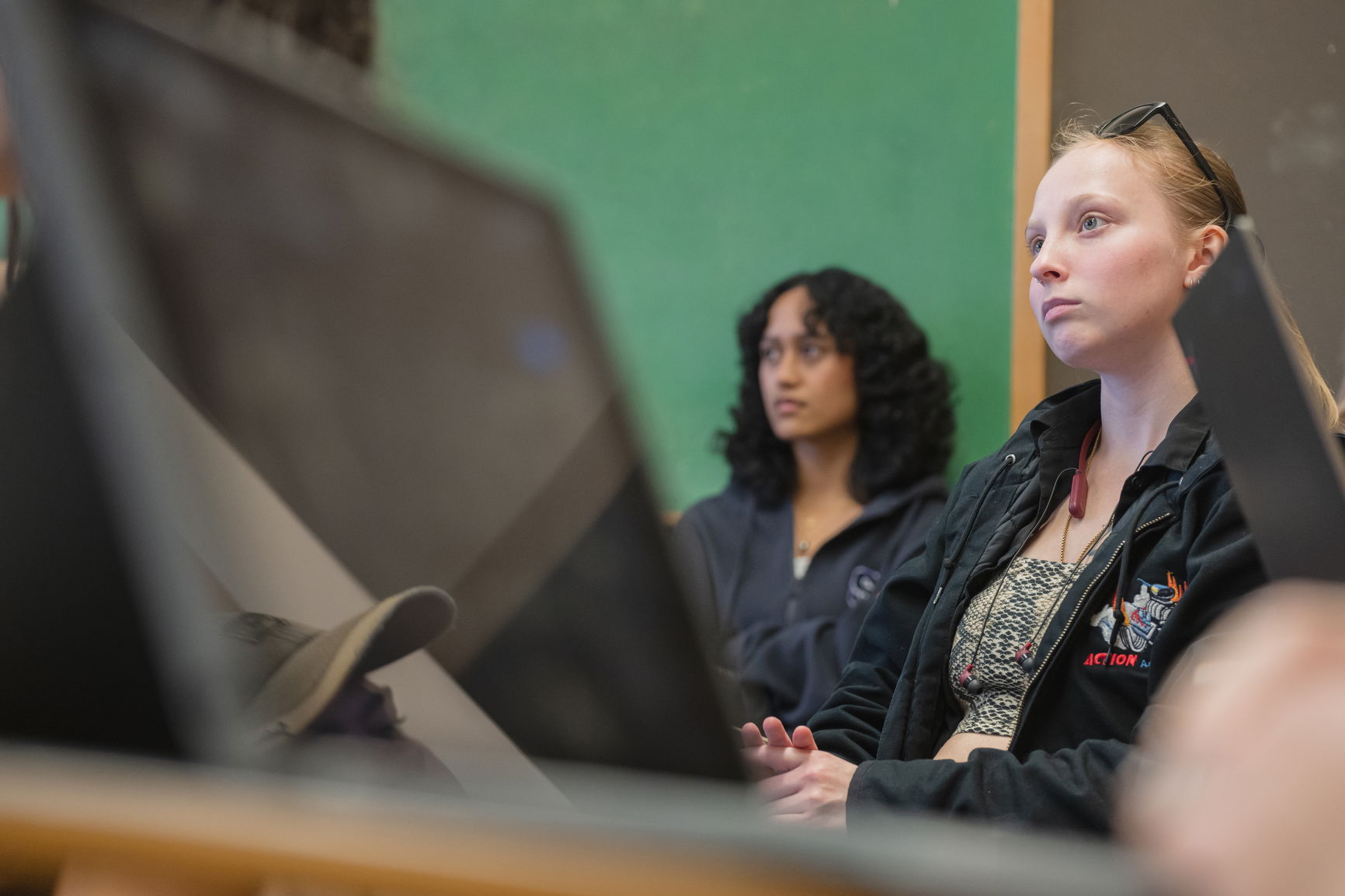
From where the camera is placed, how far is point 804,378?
190cm

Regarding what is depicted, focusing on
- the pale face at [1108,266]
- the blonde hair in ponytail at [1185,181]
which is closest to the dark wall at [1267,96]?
the blonde hair in ponytail at [1185,181]

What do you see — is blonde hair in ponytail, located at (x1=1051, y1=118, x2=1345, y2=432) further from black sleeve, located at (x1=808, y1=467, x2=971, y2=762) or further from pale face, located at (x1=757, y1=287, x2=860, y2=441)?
pale face, located at (x1=757, y1=287, x2=860, y2=441)

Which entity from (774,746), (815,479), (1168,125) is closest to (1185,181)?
(1168,125)

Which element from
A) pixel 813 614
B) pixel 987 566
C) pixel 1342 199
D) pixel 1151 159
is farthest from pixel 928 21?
pixel 987 566

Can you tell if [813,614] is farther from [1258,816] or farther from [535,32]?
[1258,816]

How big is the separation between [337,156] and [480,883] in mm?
187

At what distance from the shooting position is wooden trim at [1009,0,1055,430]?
5.47 ft

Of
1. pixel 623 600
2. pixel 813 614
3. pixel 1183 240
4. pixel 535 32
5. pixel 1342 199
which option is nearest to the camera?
pixel 623 600

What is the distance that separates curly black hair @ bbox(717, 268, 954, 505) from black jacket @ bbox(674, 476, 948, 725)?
0.04 meters

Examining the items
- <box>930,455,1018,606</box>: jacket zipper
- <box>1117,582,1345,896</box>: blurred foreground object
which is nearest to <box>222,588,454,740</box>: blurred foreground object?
<box>1117,582,1345,896</box>: blurred foreground object

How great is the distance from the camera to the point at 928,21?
178 cm

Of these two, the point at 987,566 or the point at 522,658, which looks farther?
the point at 987,566

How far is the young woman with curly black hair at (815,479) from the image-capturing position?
1.68m

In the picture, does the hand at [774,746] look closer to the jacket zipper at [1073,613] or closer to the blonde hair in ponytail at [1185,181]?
the jacket zipper at [1073,613]
